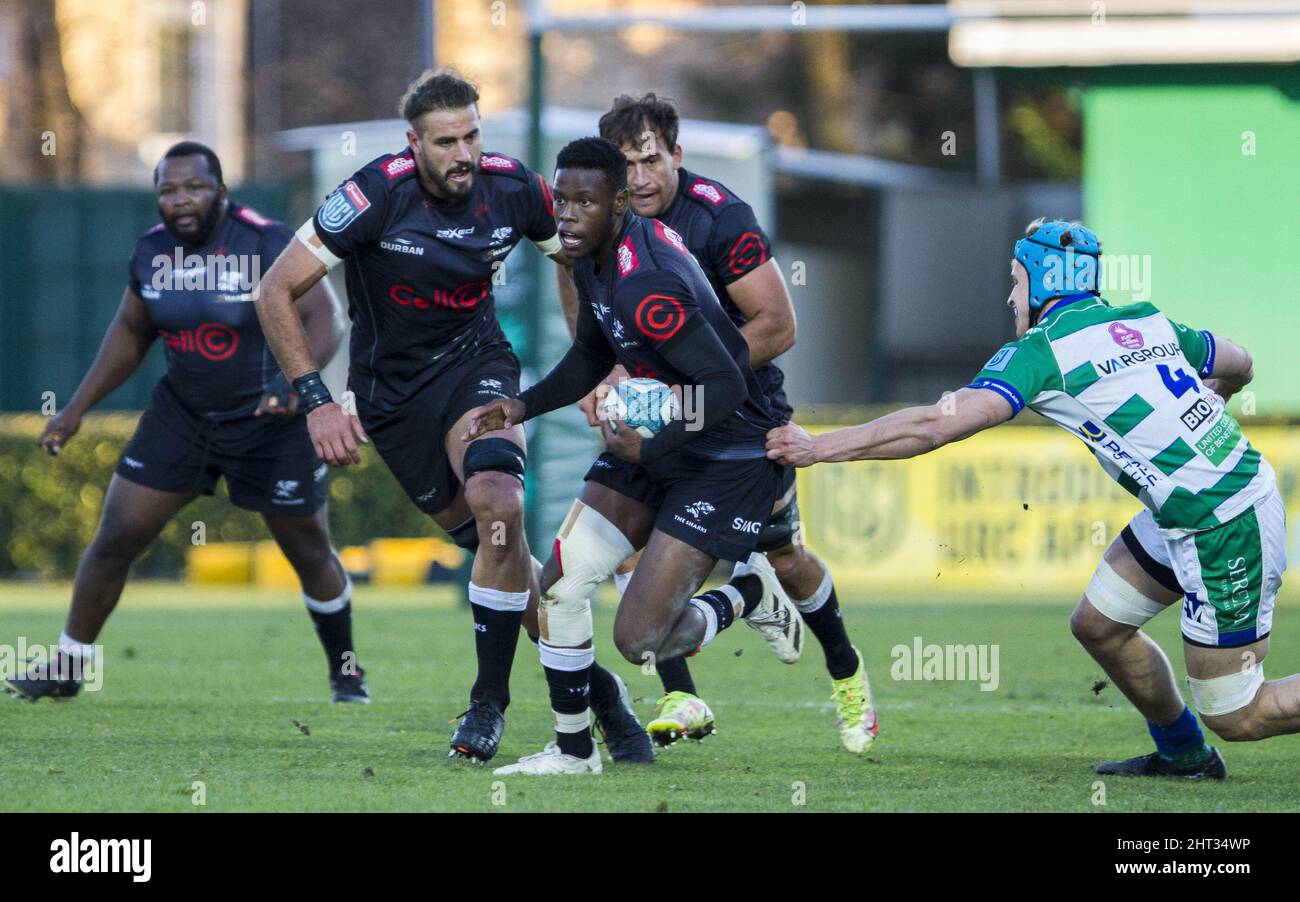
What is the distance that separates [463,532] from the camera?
7648 millimetres

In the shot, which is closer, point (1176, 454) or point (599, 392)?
point (1176, 454)

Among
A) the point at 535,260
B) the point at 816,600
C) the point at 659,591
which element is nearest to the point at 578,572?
the point at 659,591

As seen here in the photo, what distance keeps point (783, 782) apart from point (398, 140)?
1461 centimetres

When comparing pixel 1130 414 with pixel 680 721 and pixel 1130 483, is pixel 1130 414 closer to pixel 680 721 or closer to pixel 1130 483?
pixel 1130 483

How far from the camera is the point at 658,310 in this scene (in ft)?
Answer: 20.6

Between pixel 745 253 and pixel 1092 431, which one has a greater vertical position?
pixel 745 253

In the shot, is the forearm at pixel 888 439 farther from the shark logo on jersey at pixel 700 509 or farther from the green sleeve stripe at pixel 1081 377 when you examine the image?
the shark logo on jersey at pixel 700 509

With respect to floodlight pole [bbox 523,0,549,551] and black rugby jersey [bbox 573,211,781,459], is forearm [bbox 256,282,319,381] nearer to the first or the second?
black rugby jersey [bbox 573,211,781,459]

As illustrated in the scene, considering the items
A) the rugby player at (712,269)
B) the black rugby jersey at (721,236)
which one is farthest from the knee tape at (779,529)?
the black rugby jersey at (721,236)

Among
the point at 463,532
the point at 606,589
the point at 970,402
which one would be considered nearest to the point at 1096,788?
the point at 970,402

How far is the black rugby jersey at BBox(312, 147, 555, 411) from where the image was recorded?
23.4 feet

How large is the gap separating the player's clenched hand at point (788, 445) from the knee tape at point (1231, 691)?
5.03 ft

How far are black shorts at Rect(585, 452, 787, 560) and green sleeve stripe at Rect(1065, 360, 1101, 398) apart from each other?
1.22m

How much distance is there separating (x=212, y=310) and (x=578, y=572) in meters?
2.78
